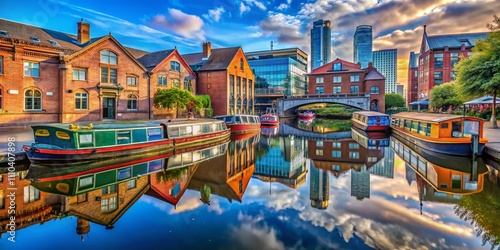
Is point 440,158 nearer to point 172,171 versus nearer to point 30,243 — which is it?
point 172,171

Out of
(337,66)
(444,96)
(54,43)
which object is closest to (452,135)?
(54,43)

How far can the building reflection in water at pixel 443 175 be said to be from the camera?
28.7 ft

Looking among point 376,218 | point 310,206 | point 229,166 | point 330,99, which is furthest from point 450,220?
point 330,99

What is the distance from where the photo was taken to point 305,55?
83.2 metres

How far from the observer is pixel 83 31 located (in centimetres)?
2603

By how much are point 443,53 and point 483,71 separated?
4387 centimetres

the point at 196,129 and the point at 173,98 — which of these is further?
the point at 173,98

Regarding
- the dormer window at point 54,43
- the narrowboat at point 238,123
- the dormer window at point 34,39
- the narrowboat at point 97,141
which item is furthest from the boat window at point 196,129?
the dormer window at point 34,39

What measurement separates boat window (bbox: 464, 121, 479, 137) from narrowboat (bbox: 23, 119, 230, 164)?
15.9 metres

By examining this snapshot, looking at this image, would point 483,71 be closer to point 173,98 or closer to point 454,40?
point 173,98

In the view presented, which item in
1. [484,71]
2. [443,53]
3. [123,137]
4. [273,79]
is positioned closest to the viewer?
[123,137]

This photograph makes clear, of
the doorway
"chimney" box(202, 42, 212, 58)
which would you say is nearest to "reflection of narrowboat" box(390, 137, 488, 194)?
the doorway

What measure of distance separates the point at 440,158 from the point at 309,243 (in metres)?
11.7

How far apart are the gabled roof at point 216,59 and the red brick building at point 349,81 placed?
21.3 metres
